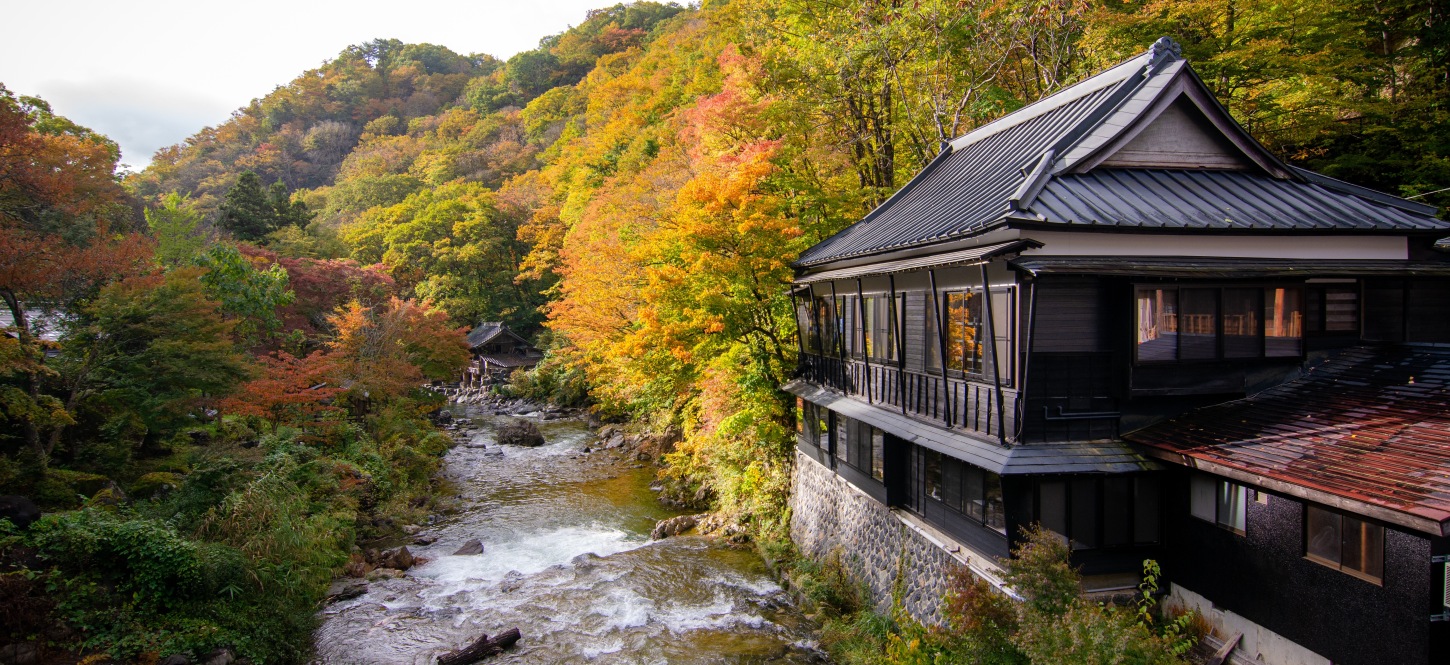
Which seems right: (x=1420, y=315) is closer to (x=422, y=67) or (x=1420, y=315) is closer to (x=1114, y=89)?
(x=1114, y=89)

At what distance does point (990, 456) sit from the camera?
10.1 metres

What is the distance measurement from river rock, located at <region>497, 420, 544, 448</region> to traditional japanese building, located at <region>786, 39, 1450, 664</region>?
954 inches

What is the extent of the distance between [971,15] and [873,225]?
9.70 m

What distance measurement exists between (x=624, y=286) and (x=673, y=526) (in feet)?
27.5

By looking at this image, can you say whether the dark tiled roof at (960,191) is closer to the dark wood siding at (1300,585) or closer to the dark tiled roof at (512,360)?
the dark wood siding at (1300,585)

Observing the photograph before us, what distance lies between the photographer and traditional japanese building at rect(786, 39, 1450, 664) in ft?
26.1

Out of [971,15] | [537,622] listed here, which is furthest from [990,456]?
[971,15]

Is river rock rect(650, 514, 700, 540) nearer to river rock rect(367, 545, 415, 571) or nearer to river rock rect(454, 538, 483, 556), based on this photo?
river rock rect(454, 538, 483, 556)

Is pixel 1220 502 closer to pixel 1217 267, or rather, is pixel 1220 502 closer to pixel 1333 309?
pixel 1217 267

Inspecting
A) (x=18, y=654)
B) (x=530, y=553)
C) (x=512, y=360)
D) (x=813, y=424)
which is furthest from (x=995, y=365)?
(x=512, y=360)

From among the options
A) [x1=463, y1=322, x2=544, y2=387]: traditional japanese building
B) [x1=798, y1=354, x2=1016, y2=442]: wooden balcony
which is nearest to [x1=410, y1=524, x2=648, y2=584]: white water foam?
[x1=798, y1=354, x2=1016, y2=442]: wooden balcony

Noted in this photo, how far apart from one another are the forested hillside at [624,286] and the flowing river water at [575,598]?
5.09ft

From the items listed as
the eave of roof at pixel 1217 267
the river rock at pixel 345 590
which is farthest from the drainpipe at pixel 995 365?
the river rock at pixel 345 590

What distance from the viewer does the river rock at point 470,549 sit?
64.7ft
